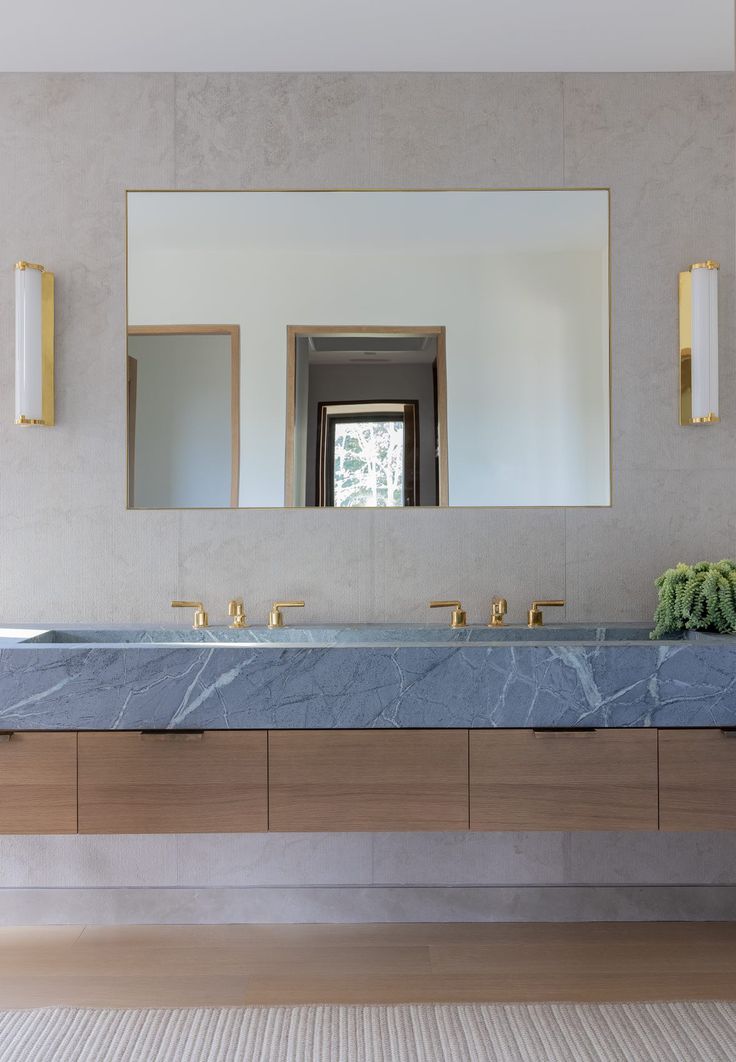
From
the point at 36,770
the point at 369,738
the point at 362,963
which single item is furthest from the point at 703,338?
the point at 36,770

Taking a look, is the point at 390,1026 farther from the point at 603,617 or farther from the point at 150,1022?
the point at 603,617

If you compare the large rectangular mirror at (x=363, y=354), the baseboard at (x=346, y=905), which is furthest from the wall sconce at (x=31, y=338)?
the baseboard at (x=346, y=905)

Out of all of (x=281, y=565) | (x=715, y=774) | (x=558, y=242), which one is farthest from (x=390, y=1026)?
(x=558, y=242)

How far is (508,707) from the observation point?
199 centimetres

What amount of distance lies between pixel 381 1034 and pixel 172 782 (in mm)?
674

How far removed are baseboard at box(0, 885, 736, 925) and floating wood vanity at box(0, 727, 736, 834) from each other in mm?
651

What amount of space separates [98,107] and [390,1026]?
2431 millimetres

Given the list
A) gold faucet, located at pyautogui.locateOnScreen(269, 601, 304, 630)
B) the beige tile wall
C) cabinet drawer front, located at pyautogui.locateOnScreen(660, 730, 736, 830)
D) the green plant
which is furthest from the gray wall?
cabinet drawer front, located at pyautogui.locateOnScreen(660, 730, 736, 830)

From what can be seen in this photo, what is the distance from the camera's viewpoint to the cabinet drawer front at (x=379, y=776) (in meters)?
1.99

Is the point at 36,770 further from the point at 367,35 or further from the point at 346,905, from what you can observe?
the point at 367,35

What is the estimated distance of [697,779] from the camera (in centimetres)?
200

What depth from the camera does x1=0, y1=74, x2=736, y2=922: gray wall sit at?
2605 millimetres

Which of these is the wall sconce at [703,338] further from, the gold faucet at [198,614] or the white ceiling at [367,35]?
the gold faucet at [198,614]

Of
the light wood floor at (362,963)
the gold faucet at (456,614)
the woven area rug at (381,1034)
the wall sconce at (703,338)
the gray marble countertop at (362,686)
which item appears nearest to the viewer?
the woven area rug at (381,1034)
